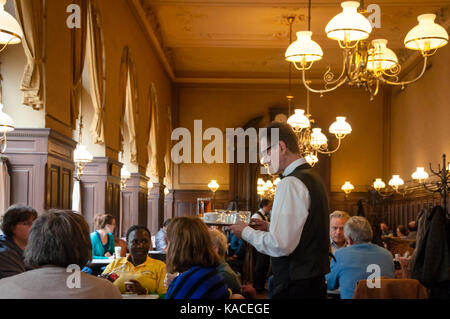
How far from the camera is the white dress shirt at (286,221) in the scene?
2932 millimetres

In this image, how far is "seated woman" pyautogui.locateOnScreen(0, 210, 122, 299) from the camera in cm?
211

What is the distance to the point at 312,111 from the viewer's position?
65.2ft

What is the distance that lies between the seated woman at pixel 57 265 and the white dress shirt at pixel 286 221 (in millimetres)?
976

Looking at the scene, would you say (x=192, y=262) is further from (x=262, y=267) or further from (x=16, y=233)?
(x=262, y=267)

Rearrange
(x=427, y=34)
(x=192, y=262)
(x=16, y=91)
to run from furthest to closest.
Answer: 1. (x=16, y=91)
2. (x=427, y=34)
3. (x=192, y=262)

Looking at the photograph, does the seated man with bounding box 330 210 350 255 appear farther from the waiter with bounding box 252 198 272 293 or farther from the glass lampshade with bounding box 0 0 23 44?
the waiter with bounding box 252 198 272 293

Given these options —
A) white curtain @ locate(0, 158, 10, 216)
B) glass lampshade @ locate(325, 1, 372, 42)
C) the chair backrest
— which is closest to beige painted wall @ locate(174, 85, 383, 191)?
white curtain @ locate(0, 158, 10, 216)

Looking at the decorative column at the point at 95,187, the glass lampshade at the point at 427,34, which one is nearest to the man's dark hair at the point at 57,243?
the glass lampshade at the point at 427,34

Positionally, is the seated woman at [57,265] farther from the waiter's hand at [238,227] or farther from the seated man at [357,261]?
the seated man at [357,261]

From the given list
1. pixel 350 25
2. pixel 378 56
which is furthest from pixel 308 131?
pixel 350 25

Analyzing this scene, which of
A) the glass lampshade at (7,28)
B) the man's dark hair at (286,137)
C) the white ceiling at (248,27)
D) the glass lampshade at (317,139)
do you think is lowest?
the man's dark hair at (286,137)

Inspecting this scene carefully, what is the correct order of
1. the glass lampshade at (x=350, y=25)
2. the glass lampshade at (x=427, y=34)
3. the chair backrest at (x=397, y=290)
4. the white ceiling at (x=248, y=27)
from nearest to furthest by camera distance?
1. the chair backrest at (x=397, y=290)
2. the glass lampshade at (x=350, y=25)
3. the glass lampshade at (x=427, y=34)
4. the white ceiling at (x=248, y=27)

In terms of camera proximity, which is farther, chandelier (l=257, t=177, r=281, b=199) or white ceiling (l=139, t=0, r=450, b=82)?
chandelier (l=257, t=177, r=281, b=199)

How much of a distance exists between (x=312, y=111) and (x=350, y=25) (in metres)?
14.3
